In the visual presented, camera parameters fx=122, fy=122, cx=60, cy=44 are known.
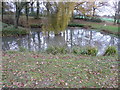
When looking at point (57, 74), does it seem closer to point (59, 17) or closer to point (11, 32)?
point (59, 17)

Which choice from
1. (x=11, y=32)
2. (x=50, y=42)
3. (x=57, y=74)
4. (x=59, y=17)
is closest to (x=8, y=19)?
(x=11, y=32)

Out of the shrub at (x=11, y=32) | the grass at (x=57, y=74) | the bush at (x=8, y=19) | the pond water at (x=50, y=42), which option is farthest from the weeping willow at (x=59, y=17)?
the grass at (x=57, y=74)

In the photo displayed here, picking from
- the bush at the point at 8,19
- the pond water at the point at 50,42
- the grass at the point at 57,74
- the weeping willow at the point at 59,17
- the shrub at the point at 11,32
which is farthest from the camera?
the bush at the point at 8,19

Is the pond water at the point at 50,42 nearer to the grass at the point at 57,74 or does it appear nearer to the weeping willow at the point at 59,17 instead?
the weeping willow at the point at 59,17

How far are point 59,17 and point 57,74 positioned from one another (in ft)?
28.5

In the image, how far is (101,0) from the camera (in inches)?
819

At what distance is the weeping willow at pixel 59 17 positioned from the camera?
11.1m

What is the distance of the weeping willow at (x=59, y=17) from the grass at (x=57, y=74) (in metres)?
7.62

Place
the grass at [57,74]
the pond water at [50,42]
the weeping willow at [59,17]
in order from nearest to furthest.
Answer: the grass at [57,74]
the pond water at [50,42]
the weeping willow at [59,17]

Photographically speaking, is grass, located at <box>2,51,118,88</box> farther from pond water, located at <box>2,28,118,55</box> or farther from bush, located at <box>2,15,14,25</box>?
bush, located at <box>2,15,14,25</box>

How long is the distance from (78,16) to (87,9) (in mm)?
7249

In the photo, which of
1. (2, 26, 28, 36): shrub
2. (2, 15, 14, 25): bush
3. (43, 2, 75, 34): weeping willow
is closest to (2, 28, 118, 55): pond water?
(43, 2, 75, 34): weeping willow

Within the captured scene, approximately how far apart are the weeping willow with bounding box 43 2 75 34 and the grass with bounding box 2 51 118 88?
25.0 ft

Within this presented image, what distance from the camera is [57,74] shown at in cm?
351
